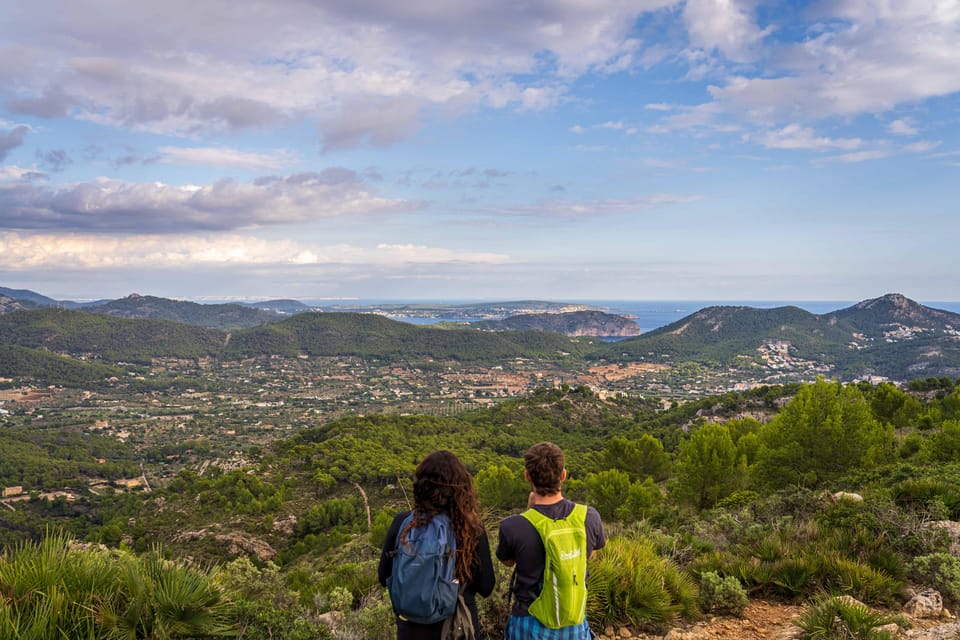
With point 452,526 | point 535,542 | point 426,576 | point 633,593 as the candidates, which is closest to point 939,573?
point 633,593

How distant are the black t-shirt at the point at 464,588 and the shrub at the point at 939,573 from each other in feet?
16.6

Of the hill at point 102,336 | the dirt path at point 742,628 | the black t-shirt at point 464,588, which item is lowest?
the hill at point 102,336

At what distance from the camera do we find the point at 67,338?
495 ft

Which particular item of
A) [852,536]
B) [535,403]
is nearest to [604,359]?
[535,403]

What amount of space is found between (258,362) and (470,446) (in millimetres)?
137927

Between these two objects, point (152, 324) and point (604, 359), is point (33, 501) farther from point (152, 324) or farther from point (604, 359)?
point (152, 324)

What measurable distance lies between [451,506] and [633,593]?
2851mm

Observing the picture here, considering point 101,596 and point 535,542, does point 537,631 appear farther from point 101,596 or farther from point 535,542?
point 101,596

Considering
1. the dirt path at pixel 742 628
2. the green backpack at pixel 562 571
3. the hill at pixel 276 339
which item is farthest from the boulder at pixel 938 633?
the hill at pixel 276 339

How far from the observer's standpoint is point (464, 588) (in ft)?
8.87

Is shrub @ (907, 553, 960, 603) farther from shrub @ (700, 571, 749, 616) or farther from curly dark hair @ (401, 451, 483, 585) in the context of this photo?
curly dark hair @ (401, 451, 483, 585)

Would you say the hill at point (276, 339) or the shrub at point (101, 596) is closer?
the shrub at point (101, 596)

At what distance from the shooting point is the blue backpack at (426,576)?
251 cm

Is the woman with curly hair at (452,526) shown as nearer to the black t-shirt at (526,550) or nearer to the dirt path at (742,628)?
the black t-shirt at (526,550)
